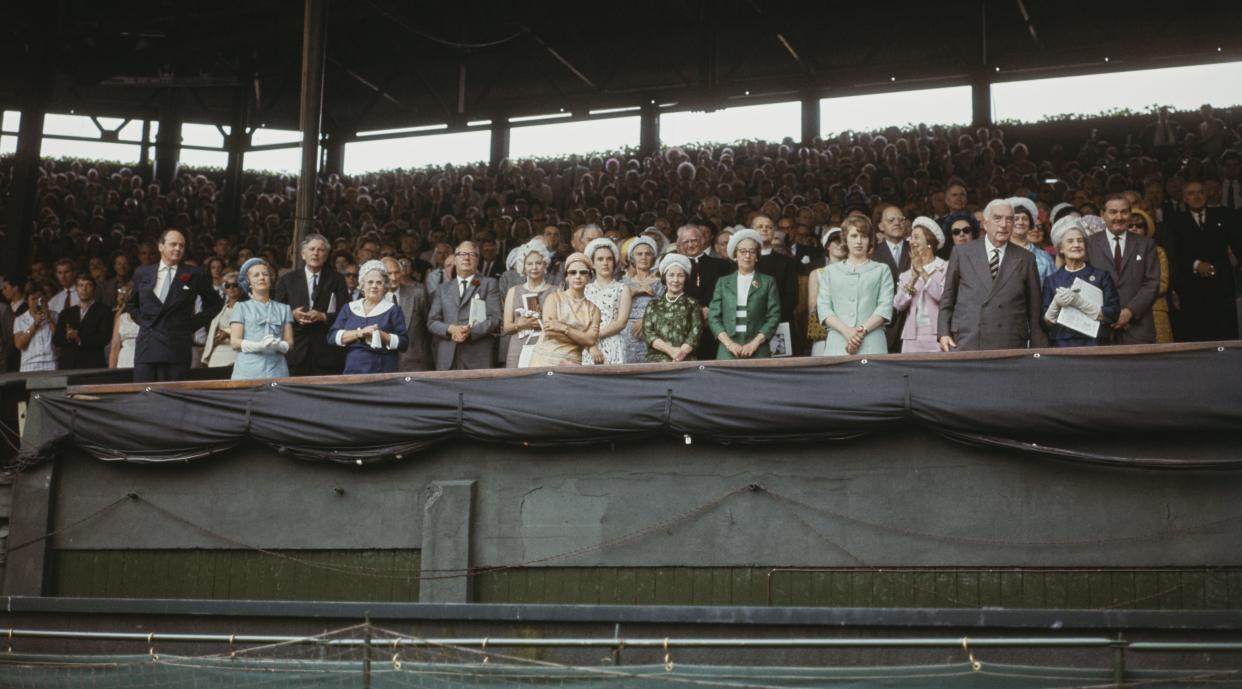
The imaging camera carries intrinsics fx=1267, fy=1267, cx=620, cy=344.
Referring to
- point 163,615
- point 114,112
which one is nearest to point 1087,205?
point 163,615

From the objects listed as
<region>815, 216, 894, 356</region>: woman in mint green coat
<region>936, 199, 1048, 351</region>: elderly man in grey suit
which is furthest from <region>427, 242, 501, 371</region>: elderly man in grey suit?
<region>936, 199, 1048, 351</region>: elderly man in grey suit

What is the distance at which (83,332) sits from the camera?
12.5 metres

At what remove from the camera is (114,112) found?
2700 centimetres

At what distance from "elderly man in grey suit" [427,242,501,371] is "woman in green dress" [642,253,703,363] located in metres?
1.59

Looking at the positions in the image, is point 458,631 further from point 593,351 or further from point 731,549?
point 593,351

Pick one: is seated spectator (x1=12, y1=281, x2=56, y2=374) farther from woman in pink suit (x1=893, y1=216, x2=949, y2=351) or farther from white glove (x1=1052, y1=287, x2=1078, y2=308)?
white glove (x1=1052, y1=287, x2=1078, y2=308)

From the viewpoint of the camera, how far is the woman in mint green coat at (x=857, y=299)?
324 inches

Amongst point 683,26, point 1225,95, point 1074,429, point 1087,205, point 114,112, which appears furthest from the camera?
point 114,112

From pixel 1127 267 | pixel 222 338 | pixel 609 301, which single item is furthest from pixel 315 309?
pixel 1127 267

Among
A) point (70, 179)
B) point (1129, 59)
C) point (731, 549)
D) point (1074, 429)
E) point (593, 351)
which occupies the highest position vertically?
point (1129, 59)

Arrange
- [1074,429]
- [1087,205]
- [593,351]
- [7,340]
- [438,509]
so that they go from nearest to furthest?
[1074,429]
[438,509]
[593,351]
[1087,205]
[7,340]

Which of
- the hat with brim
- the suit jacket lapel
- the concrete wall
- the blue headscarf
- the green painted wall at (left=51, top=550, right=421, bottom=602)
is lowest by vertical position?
the green painted wall at (left=51, top=550, right=421, bottom=602)

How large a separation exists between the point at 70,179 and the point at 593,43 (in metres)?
10.4

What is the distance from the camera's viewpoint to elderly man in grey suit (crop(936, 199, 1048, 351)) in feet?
25.9
